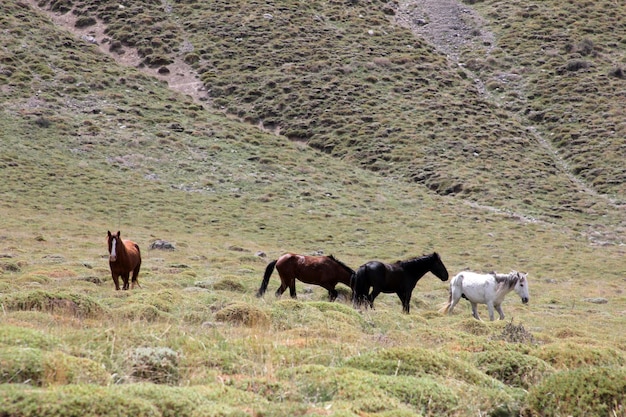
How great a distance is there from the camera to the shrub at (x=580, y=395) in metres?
6.21

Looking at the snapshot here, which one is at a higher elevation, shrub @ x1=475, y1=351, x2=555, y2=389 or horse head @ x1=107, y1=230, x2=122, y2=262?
shrub @ x1=475, y1=351, x2=555, y2=389

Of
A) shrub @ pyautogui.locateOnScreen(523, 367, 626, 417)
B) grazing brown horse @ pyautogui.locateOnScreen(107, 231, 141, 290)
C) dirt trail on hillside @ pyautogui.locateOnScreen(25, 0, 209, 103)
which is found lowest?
grazing brown horse @ pyautogui.locateOnScreen(107, 231, 141, 290)

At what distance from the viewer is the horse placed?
55.1 ft

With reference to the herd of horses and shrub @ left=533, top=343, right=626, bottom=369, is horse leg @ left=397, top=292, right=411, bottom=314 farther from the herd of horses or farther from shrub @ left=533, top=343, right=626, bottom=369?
shrub @ left=533, top=343, right=626, bottom=369

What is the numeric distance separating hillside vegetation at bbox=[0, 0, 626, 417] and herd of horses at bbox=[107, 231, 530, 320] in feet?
2.61

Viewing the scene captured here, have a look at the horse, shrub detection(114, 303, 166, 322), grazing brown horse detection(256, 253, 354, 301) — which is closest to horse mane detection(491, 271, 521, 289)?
the horse

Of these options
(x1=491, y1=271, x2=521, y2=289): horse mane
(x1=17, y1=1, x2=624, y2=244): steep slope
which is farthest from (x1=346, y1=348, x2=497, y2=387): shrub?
(x1=17, y1=1, x2=624, y2=244): steep slope

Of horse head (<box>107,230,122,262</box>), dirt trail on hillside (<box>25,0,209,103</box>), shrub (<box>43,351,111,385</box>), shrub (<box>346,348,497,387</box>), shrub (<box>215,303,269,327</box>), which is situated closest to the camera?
shrub (<box>43,351,111,385</box>)

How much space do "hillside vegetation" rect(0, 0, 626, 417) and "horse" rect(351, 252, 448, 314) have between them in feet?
3.93

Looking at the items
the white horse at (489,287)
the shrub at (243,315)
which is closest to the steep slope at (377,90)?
the white horse at (489,287)

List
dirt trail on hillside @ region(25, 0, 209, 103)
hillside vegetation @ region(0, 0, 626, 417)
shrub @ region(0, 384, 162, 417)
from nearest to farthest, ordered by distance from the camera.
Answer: shrub @ region(0, 384, 162, 417) → hillside vegetation @ region(0, 0, 626, 417) → dirt trail on hillside @ region(25, 0, 209, 103)

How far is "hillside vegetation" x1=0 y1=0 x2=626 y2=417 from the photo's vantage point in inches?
252

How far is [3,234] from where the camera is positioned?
30.7m

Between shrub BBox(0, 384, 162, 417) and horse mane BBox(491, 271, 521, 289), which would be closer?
shrub BBox(0, 384, 162, 417)
